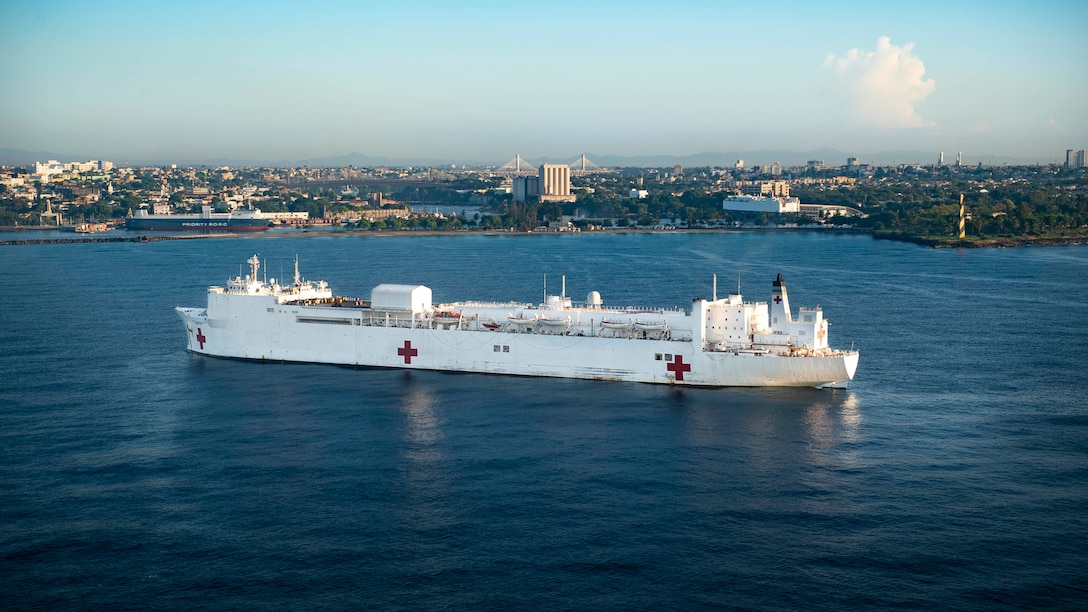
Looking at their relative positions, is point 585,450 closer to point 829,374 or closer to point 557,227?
point 829,374

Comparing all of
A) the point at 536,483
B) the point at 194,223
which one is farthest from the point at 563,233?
the point at 536,483

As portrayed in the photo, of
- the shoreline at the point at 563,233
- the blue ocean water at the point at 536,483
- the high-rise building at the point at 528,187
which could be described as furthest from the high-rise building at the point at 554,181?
the blue ocean water at the point at 536,483

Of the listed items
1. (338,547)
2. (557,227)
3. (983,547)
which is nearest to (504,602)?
(338,547)

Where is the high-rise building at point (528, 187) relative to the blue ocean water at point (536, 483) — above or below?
above

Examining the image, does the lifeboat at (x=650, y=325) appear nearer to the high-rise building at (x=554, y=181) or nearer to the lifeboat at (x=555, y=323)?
the lifeboat at (x=555, y=323)

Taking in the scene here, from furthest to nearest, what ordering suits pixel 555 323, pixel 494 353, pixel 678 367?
pixel 555 323
pixel 494 353
pixel 678 367

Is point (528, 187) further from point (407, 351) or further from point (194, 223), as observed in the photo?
point (407, 351)
